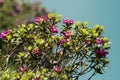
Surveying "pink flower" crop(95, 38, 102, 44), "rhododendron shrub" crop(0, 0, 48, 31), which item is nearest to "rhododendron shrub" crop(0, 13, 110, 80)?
"pink flower" crop(95, 38, 102, 44)

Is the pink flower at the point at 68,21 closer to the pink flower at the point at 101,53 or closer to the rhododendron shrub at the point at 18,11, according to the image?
the pink flower at the point at 101,53

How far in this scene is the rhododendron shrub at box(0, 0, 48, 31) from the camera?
28.8 m

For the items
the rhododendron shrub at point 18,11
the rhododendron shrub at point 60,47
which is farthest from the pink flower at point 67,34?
the rhododendron shrub at point 18,11

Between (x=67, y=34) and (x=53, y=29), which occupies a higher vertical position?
(x=53, y=29)

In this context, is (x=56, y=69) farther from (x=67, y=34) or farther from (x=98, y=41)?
(x=98, y=41)

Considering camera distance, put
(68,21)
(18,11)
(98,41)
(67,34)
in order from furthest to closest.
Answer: (18,11) → (68,21) → (67,34) → (98,41)

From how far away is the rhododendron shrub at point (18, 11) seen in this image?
94.6ft

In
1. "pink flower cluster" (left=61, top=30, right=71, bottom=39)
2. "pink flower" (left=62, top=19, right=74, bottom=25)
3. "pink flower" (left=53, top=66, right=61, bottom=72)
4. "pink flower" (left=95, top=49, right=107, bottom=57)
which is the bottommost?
"pink flower" (left=53, top=66, right=61, bottom=72)

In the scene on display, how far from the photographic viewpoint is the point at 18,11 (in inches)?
1236

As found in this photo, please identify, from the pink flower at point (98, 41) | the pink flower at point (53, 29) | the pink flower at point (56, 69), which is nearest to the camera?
the pink flower at point (56, 69)

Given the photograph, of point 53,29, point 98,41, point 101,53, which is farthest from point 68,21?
point 101,53

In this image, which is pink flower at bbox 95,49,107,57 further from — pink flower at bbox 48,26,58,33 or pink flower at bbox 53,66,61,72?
pink flower at bbox 48,26,58,33

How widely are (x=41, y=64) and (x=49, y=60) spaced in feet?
0.66

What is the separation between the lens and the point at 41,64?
9367 millimetres
